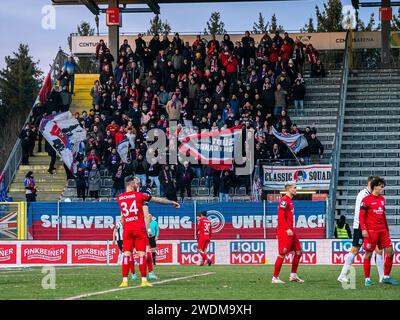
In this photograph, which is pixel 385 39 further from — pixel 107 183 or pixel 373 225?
pixel 373 225

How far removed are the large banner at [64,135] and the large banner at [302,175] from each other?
26.1 feet

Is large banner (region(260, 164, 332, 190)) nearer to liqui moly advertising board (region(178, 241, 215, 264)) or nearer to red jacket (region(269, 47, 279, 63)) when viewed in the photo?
liqui moly advertising board (region(178, 241, 215, 264))

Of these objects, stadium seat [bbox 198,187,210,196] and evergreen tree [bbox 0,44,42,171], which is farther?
evergreen tree [bbox 0,44,42,171]

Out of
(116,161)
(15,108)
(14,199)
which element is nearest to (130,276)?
(116,161)

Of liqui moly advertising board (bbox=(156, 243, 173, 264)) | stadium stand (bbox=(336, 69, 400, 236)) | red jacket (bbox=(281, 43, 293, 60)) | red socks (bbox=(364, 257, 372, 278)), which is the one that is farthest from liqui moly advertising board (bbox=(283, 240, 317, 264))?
red socks (bbox=(364, 257, 372, 278))

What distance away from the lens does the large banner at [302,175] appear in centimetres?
3900

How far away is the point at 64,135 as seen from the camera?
4278 cm

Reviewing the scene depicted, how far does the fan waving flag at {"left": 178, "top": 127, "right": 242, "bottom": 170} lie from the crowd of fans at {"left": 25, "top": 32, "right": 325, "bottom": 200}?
0.34m

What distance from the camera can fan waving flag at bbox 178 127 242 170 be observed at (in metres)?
39.0

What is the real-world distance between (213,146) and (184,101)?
13.3 ft

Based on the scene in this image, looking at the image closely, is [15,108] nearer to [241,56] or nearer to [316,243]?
[241,56]

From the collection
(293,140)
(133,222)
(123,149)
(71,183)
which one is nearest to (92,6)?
(123,149)

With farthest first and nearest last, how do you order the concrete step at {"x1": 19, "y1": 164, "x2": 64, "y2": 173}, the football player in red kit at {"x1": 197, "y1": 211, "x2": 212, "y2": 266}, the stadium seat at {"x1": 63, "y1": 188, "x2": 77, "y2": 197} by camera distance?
the concrete step at {"x1": 19, "y1": 164, "x2": 64, "y2": 173}, the stadium seat at {"x1": 63, "y1": 188, "x2": 77, "y2": 197}, the football player in red kit at {"x1": 197, "y1": 211, "x2": 212, "y2": 266}

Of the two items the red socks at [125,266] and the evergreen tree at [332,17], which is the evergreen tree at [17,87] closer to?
the evergreen tree at [332,17]
